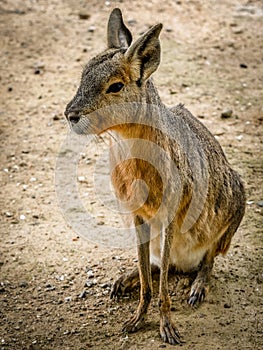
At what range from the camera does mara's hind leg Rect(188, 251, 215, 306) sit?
3.73 metres

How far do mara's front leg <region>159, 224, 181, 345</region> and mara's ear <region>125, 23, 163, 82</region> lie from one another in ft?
2.90

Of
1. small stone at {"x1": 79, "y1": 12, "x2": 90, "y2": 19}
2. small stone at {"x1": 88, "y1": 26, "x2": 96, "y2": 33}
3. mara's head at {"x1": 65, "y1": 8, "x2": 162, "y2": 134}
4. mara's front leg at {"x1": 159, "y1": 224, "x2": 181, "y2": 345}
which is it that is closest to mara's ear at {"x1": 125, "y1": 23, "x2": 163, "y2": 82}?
mara's head at {"x1": 65, "y1": 8, "x2": 162, "y2": 134}

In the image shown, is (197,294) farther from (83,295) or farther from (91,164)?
(91,164)

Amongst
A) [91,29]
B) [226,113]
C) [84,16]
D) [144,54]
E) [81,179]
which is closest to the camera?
[144,54]

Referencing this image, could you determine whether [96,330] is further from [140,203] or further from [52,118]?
[52,118]

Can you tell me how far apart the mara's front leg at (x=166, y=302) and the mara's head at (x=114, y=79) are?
795 millimetres

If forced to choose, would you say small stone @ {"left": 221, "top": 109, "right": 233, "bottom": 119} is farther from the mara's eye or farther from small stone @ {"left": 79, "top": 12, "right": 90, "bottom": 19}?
the mara's eye

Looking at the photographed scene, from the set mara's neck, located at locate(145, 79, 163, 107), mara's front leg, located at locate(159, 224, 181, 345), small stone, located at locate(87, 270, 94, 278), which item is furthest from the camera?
small stone, located at locate(87, 270, 94, 278)

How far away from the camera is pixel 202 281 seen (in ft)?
12.6

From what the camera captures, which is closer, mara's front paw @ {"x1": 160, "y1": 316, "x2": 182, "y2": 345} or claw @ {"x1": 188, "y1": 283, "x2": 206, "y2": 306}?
mara's front paw @ {"x1": 160, "y1": 316, "x2": 182, "y2": 345}

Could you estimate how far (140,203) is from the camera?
3342mm

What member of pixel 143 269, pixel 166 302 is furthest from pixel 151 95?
pixel 166 302

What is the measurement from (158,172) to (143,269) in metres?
0.69

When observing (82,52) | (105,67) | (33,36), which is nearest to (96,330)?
(105,67)
